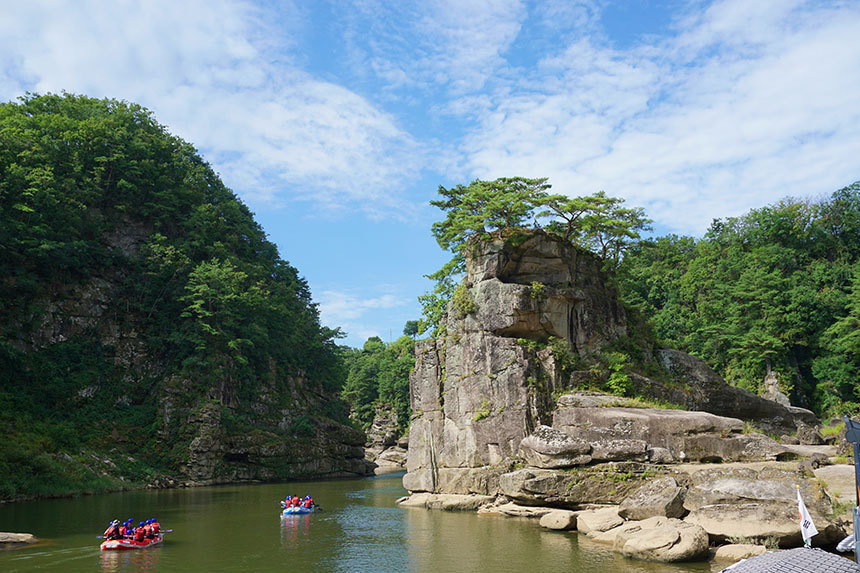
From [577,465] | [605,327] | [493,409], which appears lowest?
[577,465]

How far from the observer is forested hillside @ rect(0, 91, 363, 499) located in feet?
124

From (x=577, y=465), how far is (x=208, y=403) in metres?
31.2

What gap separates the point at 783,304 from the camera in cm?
4622

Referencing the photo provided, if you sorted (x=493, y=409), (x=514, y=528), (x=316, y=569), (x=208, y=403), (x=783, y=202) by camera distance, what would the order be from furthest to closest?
(x=783, y=202), (x=208, y=403), (x=493, y=409), (x=514, y=528), (x=316, y=569)

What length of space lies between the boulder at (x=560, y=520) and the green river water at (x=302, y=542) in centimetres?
35

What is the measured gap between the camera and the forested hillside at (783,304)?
4341 cm

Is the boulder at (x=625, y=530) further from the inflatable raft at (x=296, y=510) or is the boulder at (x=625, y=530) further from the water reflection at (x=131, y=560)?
the inflatable raft at (x=296, y=510)

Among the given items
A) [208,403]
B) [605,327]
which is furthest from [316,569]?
[208,403]

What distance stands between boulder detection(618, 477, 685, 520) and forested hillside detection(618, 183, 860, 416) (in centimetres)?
2836

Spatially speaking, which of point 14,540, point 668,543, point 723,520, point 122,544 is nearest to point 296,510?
point 122,544

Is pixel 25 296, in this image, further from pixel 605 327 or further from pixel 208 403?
pixel 605 327

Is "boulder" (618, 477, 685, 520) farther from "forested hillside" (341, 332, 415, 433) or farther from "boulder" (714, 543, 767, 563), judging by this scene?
"forested hillside" (341, 332, 415, 433)

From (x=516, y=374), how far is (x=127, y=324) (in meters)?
32.4

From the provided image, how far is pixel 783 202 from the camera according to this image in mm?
54000
